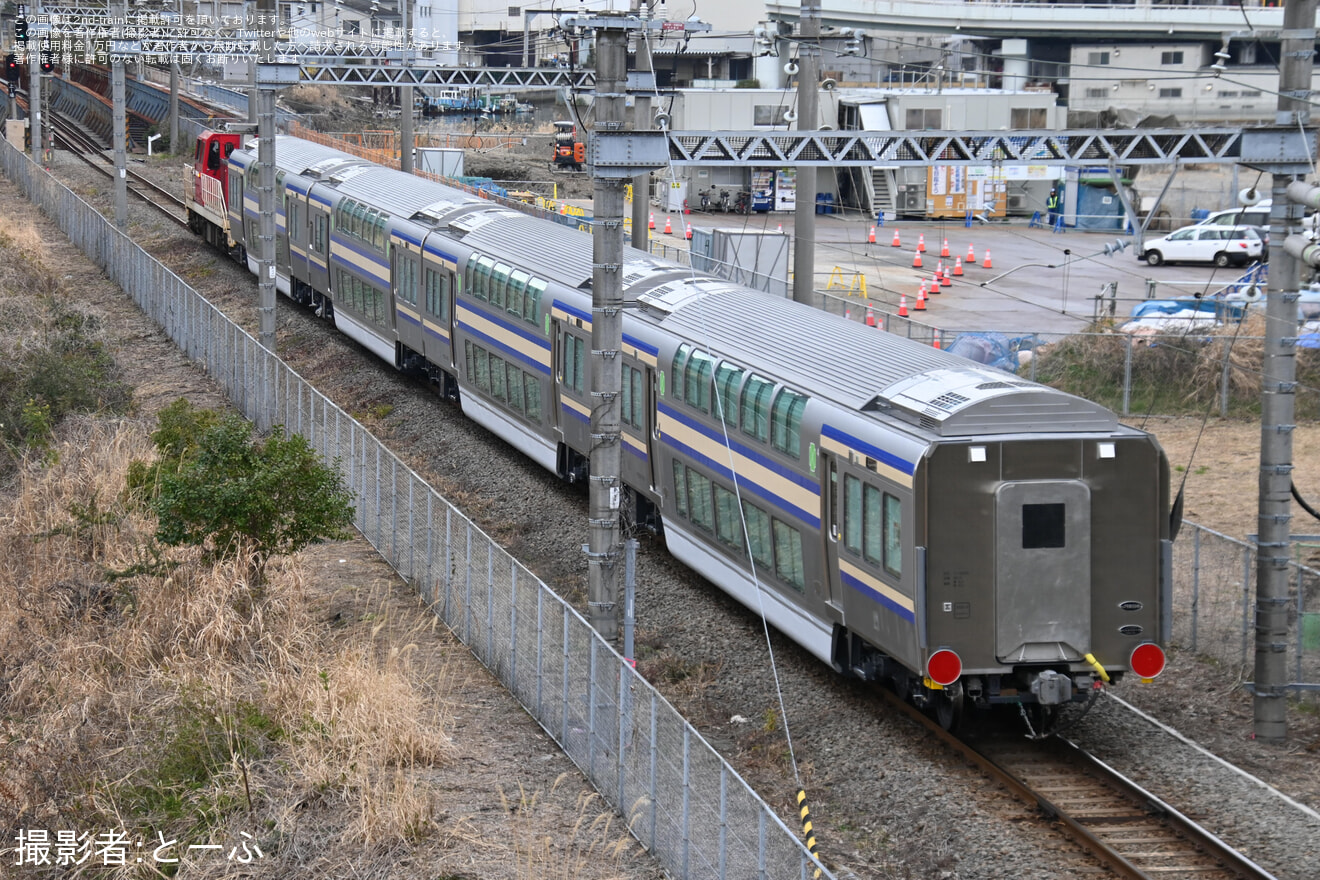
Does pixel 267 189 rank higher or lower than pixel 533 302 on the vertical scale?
higher

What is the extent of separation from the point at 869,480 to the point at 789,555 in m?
2.06

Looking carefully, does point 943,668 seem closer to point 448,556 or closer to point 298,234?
point 448,556

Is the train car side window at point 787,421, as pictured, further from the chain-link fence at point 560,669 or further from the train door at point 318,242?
the train door at point 318,242

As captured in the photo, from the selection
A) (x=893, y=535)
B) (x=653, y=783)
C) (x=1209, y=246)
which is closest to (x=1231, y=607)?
(x=893, y=535)

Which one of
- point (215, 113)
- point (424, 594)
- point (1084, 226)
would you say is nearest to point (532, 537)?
point (424, 594)

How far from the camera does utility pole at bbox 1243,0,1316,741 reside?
13.8m

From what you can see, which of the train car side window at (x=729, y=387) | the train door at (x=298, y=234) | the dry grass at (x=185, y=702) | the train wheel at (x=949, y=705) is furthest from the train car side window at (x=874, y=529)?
the train door at (x=298, y=234)

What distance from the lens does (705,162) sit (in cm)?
1460

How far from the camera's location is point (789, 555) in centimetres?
1555

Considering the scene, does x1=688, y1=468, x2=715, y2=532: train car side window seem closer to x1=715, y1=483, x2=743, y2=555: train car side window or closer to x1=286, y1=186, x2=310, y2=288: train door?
x1=715, y1=483, x2=743, y2=555: train car side window

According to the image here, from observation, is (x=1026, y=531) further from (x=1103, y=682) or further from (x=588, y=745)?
(x=588, y=745)

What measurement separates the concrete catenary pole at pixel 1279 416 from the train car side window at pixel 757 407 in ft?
15.1

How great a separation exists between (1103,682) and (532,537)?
9.29m

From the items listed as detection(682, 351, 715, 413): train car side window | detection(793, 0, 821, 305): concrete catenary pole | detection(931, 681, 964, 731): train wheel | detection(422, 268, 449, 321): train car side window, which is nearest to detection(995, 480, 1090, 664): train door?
detection(931, 681, 964, 731): train wheel
